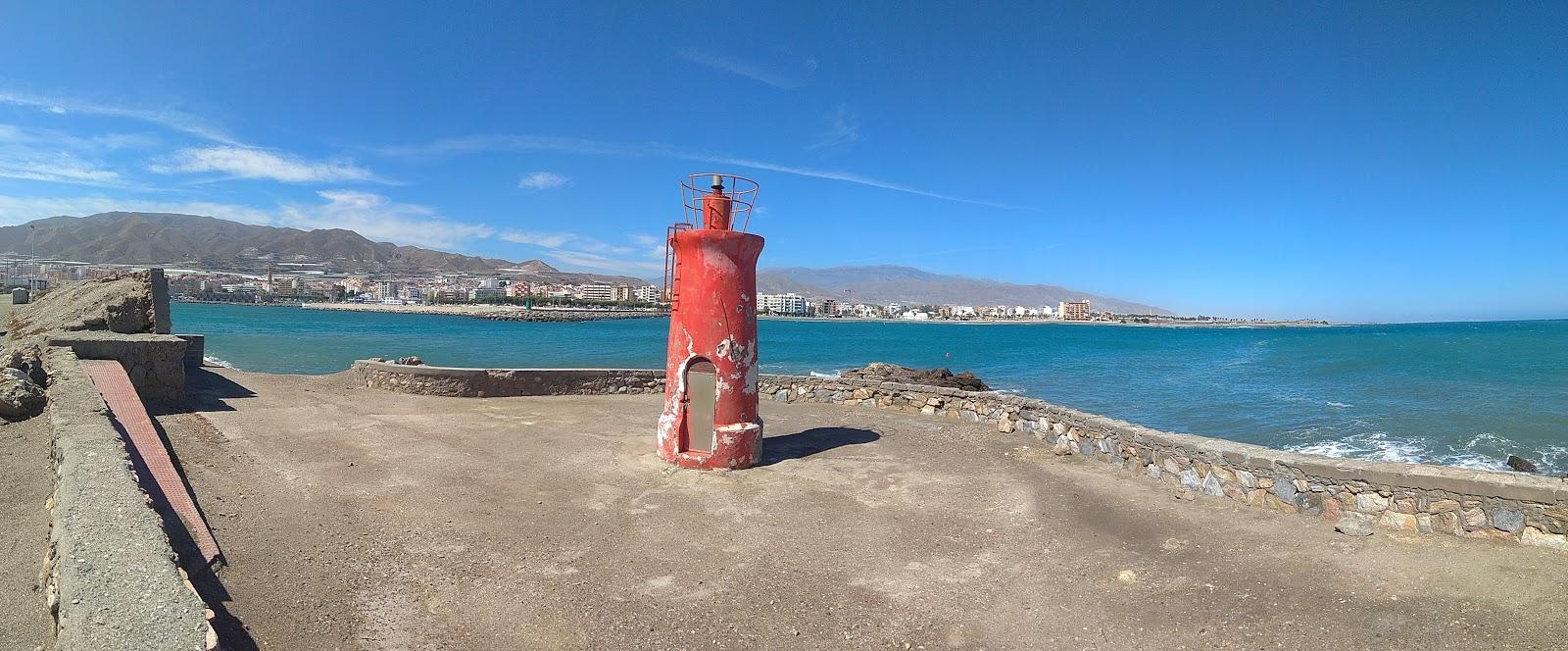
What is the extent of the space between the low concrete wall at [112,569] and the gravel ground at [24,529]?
0.15 meters

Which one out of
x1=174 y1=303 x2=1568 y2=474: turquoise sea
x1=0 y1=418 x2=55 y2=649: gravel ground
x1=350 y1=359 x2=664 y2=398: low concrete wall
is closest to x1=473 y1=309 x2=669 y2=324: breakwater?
x1=174 y1=303 x2=1568 y2=474: turquoise sea

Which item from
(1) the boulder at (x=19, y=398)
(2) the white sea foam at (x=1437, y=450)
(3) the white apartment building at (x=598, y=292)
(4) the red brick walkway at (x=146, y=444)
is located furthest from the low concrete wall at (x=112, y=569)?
(3) the white apartment building at (x=598, y=292)

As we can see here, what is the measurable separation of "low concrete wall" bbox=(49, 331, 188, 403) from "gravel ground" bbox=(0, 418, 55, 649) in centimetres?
252

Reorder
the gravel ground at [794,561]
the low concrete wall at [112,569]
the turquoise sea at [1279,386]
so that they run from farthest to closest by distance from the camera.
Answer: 1. the turquoise sea at [1279,386]
2. the gravel ground at [794,561]
3. the low concrete wall at [112,569]

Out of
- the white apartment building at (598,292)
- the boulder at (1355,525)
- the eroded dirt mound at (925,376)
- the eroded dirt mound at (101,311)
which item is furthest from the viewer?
the white apartment building at (598,292)

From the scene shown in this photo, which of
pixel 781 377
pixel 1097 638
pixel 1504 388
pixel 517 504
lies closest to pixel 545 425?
pixel 517 504

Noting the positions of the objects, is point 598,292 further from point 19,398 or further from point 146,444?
point 146,444

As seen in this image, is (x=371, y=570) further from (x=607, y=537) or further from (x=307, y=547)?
(x=607, y=537)

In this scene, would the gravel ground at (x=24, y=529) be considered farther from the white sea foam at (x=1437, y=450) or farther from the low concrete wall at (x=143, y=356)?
the white sea foam at (x=1437, y=450)

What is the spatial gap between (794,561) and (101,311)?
12.6 m

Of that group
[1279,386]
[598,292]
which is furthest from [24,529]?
[598,292]

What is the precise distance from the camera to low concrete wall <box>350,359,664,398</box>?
43.3 ft

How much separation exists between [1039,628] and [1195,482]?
3.60m

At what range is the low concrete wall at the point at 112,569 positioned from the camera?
2.91 metres
